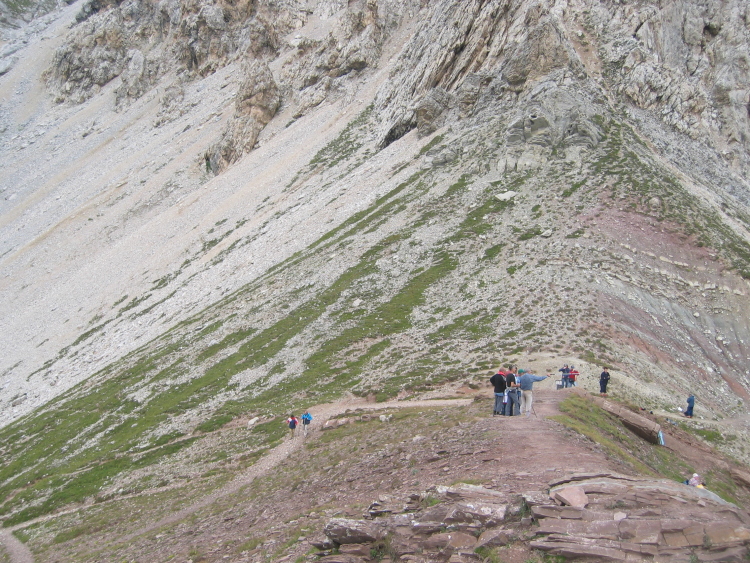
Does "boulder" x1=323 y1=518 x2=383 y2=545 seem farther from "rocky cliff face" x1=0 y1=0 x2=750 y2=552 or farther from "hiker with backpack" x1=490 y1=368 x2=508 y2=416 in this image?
"rocky cliff face" x1=0 y1=0 x2=750 y2=552

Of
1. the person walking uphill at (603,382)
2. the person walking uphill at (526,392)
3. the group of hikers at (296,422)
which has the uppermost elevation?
the person walking uphill at (526,392)

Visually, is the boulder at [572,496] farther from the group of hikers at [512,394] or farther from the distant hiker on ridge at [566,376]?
the distant hiker on ridge at [566,376]

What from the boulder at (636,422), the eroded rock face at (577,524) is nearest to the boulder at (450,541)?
the eroded rock face at (577,524)

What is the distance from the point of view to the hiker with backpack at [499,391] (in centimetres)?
2132

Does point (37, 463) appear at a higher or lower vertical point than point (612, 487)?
lower

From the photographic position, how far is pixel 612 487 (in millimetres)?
12359

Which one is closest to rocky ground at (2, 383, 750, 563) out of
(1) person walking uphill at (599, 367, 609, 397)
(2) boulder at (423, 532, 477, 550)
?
(2) boulder at (423, 532, 477, 550)

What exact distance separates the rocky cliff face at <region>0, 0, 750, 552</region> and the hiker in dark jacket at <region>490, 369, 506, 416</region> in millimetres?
8248

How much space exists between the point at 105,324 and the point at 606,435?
198 ft

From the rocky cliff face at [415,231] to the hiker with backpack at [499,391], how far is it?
8.23 metres

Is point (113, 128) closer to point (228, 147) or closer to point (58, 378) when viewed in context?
point (228, 147)

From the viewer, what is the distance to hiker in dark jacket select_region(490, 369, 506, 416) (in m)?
21.3

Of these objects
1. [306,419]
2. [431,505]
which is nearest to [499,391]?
[431,505]

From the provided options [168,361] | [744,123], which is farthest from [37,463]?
[744,123]
